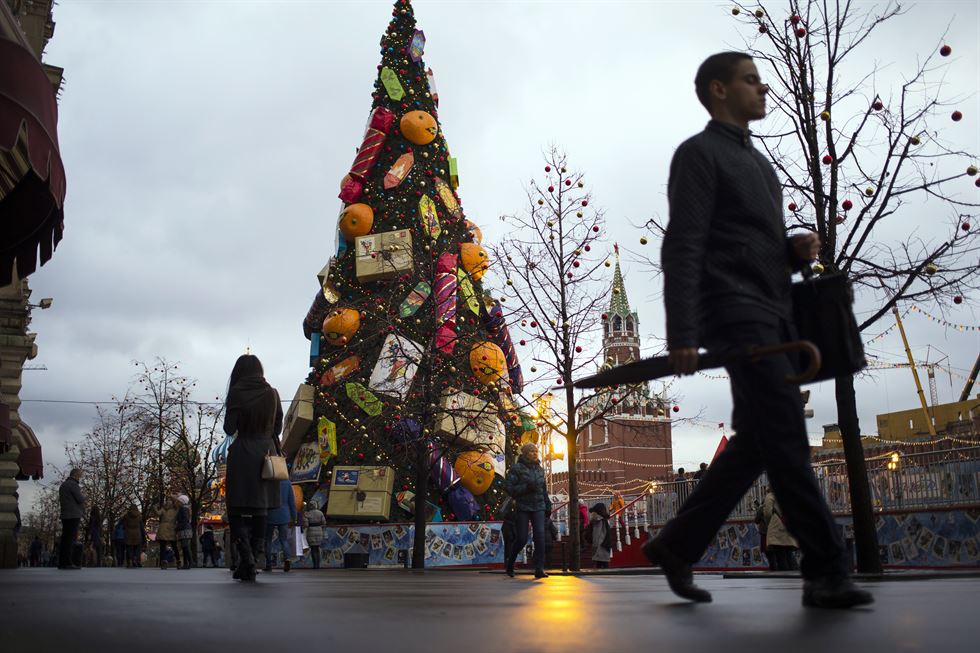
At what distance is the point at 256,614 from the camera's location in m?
3.44

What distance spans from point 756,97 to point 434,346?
17.7 metres

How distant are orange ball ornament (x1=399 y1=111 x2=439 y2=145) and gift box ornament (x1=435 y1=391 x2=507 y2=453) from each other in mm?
9697

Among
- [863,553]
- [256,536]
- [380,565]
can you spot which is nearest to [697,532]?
[256,536]

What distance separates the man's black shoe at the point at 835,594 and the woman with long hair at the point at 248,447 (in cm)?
564

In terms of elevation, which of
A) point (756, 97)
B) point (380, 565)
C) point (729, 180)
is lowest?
point (380, 565)

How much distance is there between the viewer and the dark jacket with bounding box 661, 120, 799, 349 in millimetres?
3689

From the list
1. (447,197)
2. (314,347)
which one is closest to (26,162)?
(314,347)

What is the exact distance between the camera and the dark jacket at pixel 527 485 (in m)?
12.6

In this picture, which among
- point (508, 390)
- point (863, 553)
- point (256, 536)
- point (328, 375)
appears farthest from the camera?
point (328, 375)

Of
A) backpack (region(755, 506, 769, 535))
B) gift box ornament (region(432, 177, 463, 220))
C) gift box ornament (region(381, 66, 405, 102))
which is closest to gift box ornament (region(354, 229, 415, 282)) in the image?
gift box ornament (region(432, 177, 463, 220))

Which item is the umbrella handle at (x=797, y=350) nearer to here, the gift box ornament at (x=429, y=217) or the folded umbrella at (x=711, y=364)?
the folded umbrella at (x=711, y=364)

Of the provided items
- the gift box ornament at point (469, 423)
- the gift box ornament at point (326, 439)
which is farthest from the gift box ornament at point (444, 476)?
the gift box ornament at point (326, 439)

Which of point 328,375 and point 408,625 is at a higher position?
point 328,375

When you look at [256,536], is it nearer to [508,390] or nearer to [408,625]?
[408,625]
